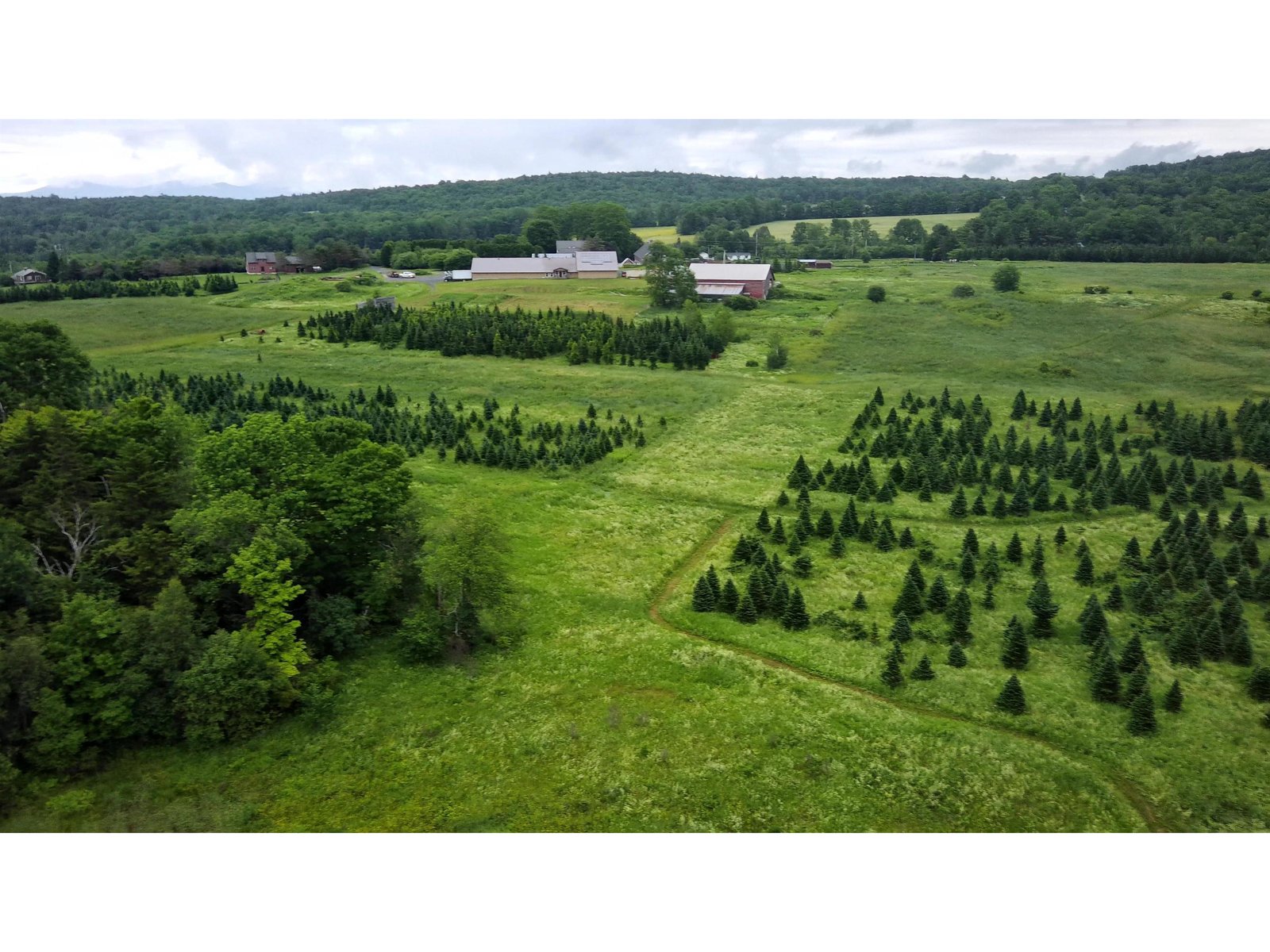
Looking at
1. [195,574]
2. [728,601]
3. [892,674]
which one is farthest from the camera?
[728,601]

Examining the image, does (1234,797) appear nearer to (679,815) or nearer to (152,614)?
(679,815)

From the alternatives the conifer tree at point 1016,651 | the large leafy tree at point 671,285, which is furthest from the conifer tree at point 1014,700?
the large leafy tree at point 671,285

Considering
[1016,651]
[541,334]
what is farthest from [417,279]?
[1016,651]

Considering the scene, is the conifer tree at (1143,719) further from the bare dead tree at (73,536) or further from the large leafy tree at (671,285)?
the large leafy tree at (671,285)

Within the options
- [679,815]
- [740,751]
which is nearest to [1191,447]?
[740,751]

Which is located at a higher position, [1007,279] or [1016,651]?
[1007,279]

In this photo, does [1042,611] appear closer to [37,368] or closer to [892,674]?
[892,674]

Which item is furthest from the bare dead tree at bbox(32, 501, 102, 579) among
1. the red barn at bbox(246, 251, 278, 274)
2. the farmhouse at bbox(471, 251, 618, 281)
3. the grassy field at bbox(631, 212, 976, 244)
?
the grassy field at bbox(631, 212, 976, 244)
